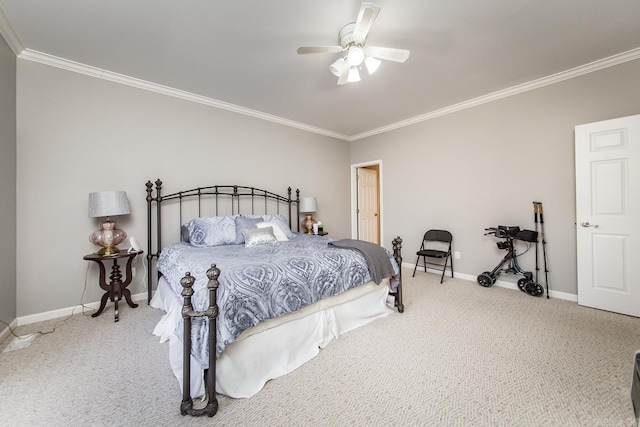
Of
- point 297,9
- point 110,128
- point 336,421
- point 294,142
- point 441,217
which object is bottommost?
point 336,421

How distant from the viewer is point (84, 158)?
→ 9.14ft

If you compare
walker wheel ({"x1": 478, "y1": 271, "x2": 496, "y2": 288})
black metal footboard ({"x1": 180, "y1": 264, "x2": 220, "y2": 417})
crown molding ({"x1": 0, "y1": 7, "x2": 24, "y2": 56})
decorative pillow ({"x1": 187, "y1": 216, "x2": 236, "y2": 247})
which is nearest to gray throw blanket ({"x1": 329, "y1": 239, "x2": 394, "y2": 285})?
decorative pillow ({"x1": 187, "y1": 216, "x2": 236, "y2": 247})

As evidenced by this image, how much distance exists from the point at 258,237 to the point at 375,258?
136cm

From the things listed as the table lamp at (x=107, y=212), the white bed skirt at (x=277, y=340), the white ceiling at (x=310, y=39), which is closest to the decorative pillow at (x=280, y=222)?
the white bed skirt at (x=277, y=340)

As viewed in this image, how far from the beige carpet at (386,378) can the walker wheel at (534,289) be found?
60cm

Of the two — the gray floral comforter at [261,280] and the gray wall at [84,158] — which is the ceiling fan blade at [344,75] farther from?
the gray wall at [84,158]

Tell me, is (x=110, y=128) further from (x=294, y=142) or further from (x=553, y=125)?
(x=553, y=125)

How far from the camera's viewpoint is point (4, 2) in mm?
1921

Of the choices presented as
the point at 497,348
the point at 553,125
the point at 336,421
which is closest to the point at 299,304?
the point at 336,421

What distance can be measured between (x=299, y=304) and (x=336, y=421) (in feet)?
2.36

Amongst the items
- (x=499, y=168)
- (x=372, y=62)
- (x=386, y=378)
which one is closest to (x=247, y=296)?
(x=386, y=378)

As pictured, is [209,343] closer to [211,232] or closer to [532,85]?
[211,232]

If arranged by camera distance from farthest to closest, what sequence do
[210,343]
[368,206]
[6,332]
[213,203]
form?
[368,206], [213,203], [6,332], [210,343]

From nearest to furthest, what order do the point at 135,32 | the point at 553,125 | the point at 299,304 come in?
the point at 299,304 → the point at 135,32 → the point at 553,125
